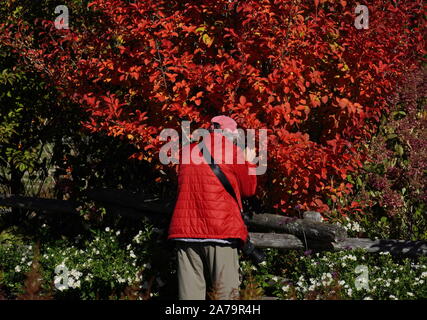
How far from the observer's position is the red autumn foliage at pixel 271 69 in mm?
4984

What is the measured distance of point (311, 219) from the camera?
5547 millimetres

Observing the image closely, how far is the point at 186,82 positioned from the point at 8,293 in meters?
3.11

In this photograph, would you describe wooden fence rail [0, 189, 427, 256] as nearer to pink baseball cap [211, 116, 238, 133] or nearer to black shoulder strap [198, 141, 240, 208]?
black shoulder strap [198, 141, 240, 208]

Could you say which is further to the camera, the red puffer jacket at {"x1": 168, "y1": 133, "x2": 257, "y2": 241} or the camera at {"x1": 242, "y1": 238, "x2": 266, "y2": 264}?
the camera at {"x1": 242, "y1": 238, "x2": 266, "y2": 264}

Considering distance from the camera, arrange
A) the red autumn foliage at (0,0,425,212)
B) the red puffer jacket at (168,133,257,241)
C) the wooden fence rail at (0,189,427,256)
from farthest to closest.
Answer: the wooden fence rail at (0,189,427,256) → the red autumn foliage at (0,0,425,212) → the red puffer jacket at (168,133,257,241)

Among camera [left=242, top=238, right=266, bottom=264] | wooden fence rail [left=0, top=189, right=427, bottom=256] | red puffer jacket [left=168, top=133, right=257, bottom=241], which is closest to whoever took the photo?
red puffer jacket [left=168, top=133, right=257, bottom=241]

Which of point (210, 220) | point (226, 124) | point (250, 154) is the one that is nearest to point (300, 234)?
point (250, 154)

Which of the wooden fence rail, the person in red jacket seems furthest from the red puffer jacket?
the wooden fence rail

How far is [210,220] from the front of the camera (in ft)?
14.0

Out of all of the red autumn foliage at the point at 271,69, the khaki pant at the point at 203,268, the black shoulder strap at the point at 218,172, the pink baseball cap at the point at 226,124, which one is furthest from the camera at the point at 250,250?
the pink baseball cap at the point at 226,124

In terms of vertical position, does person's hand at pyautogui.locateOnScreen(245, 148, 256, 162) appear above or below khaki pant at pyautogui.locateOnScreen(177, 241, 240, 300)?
above

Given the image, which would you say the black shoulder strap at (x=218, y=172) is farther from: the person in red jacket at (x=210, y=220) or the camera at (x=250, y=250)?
the camera at (x=250, y=250)

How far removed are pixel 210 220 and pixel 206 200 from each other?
0.16 m

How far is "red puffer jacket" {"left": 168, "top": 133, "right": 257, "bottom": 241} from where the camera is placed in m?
4.27
